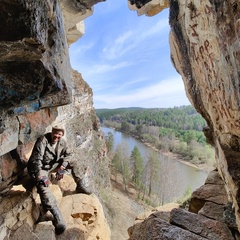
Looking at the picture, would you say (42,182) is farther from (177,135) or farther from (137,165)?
(177,135)

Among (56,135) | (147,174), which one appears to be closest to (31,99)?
(56,135)

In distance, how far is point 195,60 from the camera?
3.30 m

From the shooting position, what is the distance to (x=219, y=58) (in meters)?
2.58

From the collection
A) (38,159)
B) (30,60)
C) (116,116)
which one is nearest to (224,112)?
(30,60)

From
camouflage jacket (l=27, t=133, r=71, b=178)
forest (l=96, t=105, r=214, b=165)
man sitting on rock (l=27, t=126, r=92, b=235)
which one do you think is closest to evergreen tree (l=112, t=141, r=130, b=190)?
forest (l=96, t=105, r=214, b=165)

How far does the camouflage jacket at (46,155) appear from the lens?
163 inches

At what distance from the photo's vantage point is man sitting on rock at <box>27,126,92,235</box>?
12.9 ft

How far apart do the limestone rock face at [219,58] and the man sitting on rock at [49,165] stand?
10.5 ft

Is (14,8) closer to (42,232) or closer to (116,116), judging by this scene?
(42,232)

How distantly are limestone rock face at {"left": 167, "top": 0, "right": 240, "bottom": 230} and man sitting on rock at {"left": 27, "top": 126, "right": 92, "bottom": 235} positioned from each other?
3211 mm

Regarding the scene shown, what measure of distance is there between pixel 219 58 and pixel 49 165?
411 centimetres

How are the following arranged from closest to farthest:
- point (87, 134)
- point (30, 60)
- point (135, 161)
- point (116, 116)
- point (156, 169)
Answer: point (30, 60) → point (87, 134) → point (156, 169) → point (135, 161) → point (116, 116)

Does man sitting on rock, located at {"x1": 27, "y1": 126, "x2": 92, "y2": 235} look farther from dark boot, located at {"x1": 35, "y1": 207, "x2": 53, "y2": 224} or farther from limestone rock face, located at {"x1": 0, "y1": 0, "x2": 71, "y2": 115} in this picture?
limestone rock face, located at {"x1": 0, "y1": 0, "x2": 71, "y2": 115}

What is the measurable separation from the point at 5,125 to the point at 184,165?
4143 centimetres
